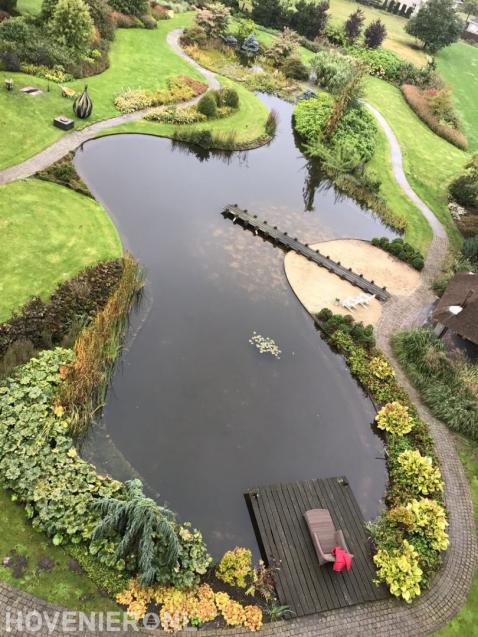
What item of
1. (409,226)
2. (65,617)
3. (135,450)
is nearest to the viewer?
(65,617)

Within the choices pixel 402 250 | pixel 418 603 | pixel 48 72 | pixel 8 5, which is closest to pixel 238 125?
pixel 48 72

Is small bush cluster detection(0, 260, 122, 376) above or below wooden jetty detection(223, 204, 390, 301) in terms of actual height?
below

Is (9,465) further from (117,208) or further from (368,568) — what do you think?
(117,208)

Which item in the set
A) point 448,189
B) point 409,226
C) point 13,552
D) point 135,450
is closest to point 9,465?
point 13,552

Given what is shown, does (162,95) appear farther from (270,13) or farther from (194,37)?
(270,13)

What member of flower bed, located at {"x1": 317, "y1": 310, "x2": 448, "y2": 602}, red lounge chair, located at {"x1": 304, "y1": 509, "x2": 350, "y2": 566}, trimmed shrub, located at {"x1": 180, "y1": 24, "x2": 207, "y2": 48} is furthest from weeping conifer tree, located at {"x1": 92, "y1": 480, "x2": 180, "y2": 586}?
trimmed shrub, located at {"x1": 180, "y1": 24, "x2": 207, "y2": 48}

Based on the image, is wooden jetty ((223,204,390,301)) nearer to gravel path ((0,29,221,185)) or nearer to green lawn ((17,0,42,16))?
gravel path ((0,29,221,185))

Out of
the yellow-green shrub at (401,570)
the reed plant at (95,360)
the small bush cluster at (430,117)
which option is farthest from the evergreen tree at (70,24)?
the yellow-green shrub at (401,570)
